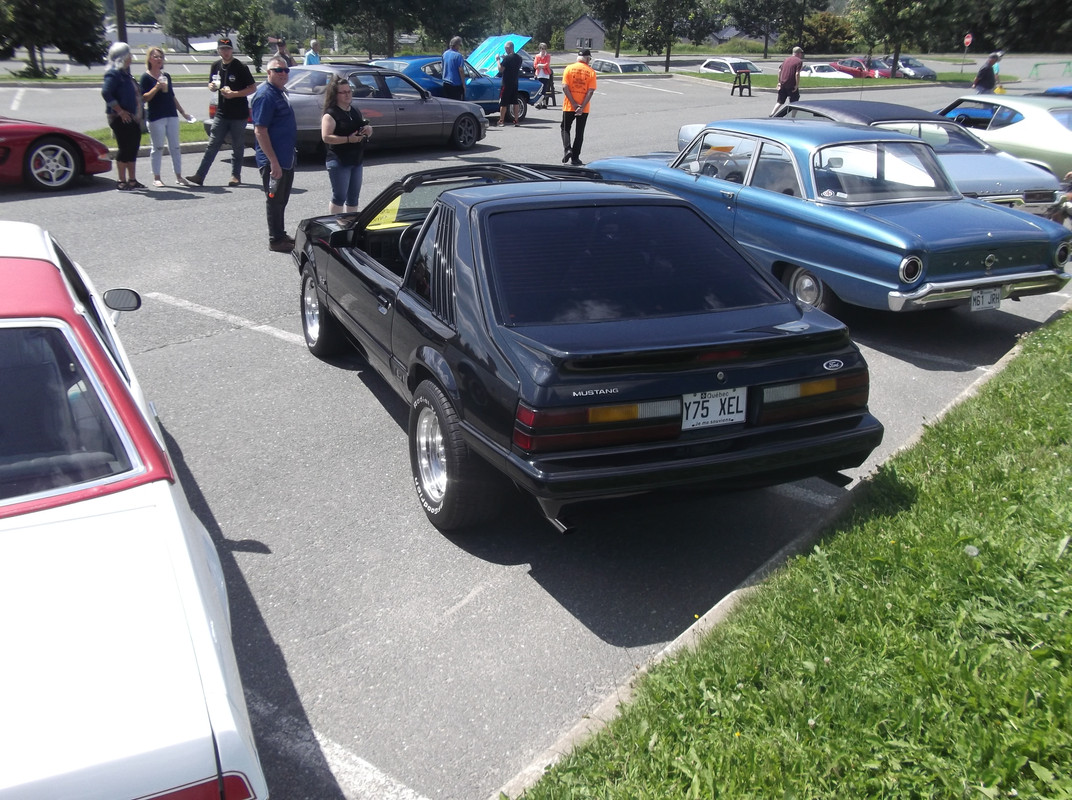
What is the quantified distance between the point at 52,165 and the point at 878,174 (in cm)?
970

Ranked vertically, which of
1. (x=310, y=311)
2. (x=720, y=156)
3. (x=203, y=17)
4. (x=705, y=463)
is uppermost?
(x=203, y=17)

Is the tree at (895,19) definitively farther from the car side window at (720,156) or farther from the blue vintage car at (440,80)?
the car side window at (720,156)

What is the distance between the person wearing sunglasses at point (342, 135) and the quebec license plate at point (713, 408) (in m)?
6.61

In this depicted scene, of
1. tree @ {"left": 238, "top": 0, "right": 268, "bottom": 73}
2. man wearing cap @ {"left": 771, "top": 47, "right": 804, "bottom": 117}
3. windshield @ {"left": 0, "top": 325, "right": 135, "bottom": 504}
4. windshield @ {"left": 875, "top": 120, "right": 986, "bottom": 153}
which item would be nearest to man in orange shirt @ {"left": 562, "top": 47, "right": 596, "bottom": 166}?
windshield @ {"left": 875, "top": 120, "right": 986, "bottom": 153}

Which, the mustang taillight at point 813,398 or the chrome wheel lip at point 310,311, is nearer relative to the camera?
the mustang taillight at point 813,398

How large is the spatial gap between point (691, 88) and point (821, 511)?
32.8 metres

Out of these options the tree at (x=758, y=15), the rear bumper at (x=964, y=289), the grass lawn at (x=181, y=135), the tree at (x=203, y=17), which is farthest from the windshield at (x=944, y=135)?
the tree at (x=758, y=15)

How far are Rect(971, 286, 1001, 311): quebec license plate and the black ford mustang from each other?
10.5 feet

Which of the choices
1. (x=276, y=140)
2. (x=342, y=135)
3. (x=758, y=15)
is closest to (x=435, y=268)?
(x=342, y=135)

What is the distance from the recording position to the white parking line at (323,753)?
3.00 m

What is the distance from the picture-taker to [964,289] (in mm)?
6973

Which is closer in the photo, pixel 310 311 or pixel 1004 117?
pixel 310 311

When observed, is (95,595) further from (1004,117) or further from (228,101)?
(1004,117)

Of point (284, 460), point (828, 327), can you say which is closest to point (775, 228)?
point (828, 327)
